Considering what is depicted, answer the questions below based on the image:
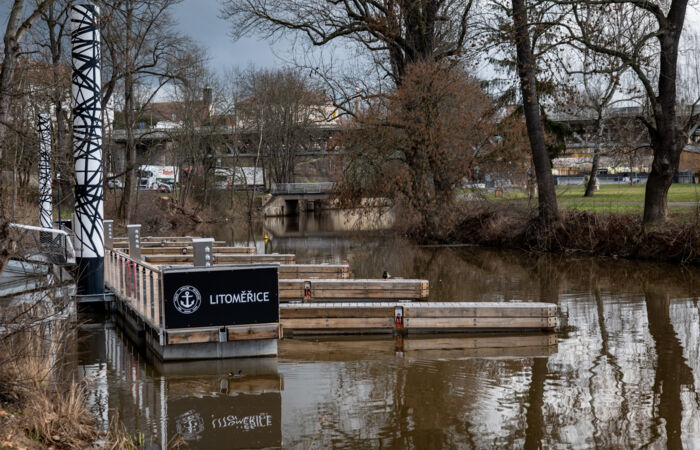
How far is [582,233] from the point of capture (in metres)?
26.8

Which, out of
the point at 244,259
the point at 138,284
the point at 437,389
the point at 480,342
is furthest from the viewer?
the point at 244,259

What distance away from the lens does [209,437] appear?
804cm

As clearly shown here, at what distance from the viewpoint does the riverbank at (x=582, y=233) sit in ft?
76.2

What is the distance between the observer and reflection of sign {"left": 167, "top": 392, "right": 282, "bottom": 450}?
312 inches

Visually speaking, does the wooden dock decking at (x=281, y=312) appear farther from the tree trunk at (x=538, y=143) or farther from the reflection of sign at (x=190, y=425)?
the tree trunk at (x=538, y=143)

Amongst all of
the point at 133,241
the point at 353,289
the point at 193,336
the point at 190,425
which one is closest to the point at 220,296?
the point at 193,336

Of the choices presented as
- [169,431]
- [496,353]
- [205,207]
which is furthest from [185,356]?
[205,207]

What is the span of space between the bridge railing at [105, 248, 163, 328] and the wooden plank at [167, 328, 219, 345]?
322 mm

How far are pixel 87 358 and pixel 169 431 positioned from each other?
4.53 m

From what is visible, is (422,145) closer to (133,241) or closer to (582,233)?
(582,233)

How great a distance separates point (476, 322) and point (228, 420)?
6.10m

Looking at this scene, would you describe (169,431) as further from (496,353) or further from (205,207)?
(205,207)

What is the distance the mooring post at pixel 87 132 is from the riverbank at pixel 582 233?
17.6 m

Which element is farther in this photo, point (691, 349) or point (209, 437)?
point (691, 349)
